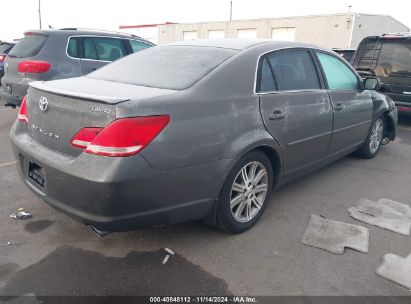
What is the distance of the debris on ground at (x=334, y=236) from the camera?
9.45ft

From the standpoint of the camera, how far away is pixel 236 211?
9.71 ft

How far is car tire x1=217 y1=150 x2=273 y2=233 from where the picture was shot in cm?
277

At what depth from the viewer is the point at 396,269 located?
2617mm

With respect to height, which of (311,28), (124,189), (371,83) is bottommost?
(124,189)

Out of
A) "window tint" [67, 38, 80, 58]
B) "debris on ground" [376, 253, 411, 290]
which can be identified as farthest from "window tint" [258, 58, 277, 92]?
"window tint" [67, 38, 80, 58]

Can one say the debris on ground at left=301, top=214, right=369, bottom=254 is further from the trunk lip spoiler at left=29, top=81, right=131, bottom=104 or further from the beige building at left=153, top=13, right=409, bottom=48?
the beige building at left=153, top=13, right=409, bottom=48

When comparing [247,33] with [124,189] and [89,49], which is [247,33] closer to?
[89,49]

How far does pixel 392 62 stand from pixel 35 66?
263 inches

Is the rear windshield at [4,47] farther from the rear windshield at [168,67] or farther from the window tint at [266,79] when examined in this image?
the window tint at [266,79]

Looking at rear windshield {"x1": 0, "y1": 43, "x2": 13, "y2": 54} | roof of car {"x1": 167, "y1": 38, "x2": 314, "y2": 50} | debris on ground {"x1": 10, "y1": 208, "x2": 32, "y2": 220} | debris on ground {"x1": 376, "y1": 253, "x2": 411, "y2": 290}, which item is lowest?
debris on ground {"x1": 10, "y1": 208, "x2": 32, "y2": 220}

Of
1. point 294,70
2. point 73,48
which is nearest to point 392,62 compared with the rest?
point 294,70

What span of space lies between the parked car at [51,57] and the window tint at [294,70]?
4044 mm

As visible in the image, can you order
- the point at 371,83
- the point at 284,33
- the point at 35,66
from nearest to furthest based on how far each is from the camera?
the point at 371,83 → the point at 35,66 → the point at 284,33

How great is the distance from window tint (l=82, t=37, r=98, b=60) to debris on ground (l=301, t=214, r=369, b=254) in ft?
16.2
